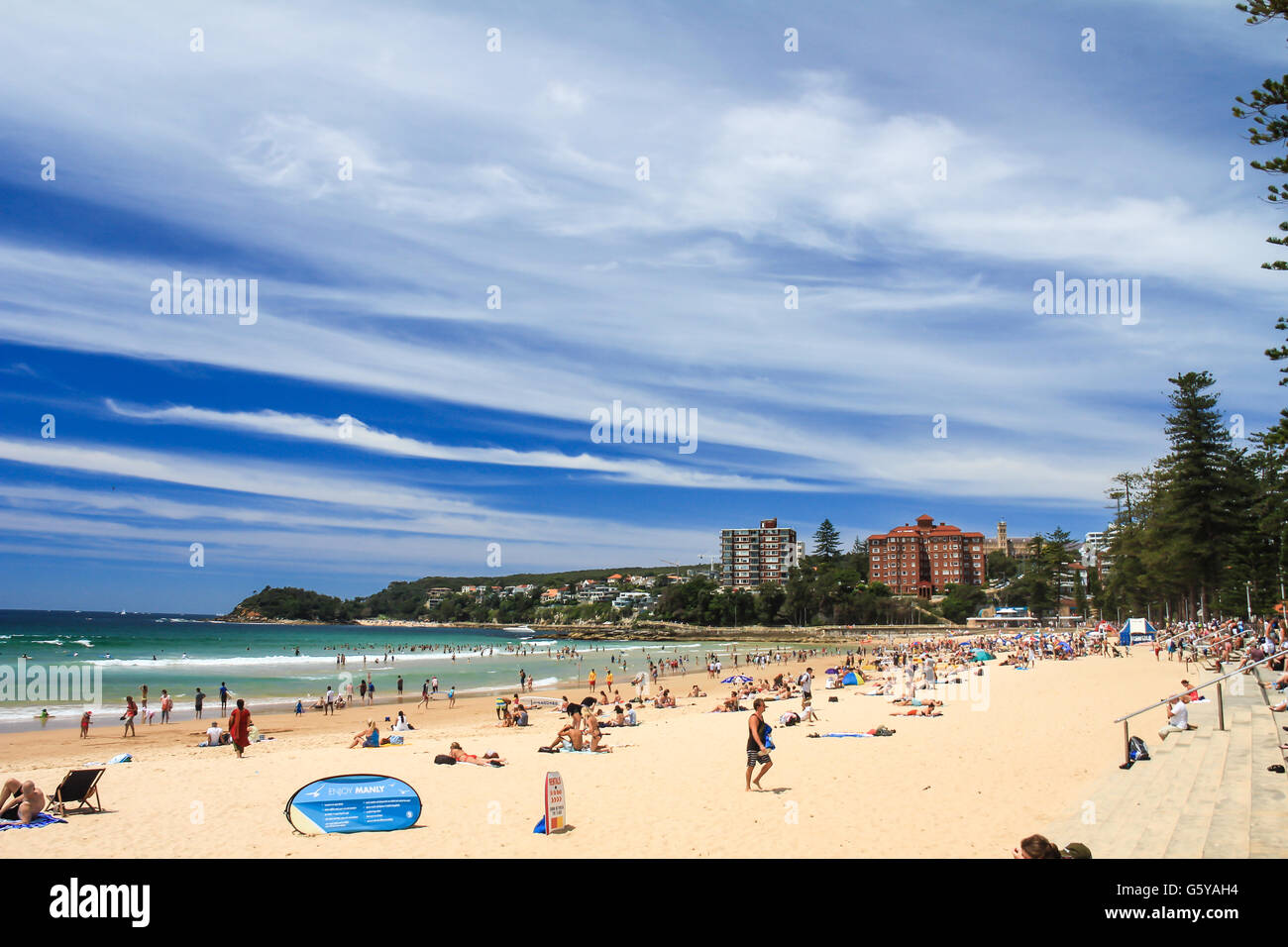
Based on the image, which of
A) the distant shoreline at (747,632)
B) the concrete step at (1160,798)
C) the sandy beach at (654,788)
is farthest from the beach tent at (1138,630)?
the distant shoreline at (747,632)

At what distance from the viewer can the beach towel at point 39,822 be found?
354 inches

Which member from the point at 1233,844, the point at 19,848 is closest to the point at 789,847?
the point at 1233,844

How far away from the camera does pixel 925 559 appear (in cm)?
14800

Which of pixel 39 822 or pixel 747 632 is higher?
pixel 39 822

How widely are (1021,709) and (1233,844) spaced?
13.8 metres

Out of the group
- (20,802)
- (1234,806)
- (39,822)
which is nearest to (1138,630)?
(1234,806)

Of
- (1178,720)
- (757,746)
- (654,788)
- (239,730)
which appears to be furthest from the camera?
(239,730)

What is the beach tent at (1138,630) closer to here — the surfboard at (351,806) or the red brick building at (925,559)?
the surfboard at (351,806)

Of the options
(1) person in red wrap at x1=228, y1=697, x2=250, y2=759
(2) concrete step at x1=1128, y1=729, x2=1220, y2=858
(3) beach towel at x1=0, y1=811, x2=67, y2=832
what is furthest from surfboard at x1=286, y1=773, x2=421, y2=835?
(1) person in red wrap at x1=228, y1=697, x2=250, y2=759

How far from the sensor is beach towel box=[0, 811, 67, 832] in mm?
8992

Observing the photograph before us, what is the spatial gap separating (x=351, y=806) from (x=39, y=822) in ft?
12.9

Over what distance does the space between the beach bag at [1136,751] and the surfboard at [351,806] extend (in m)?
9.99

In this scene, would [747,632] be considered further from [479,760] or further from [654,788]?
[654,788]

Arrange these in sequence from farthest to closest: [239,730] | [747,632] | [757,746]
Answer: [747,632], [239,730], [757,746]
